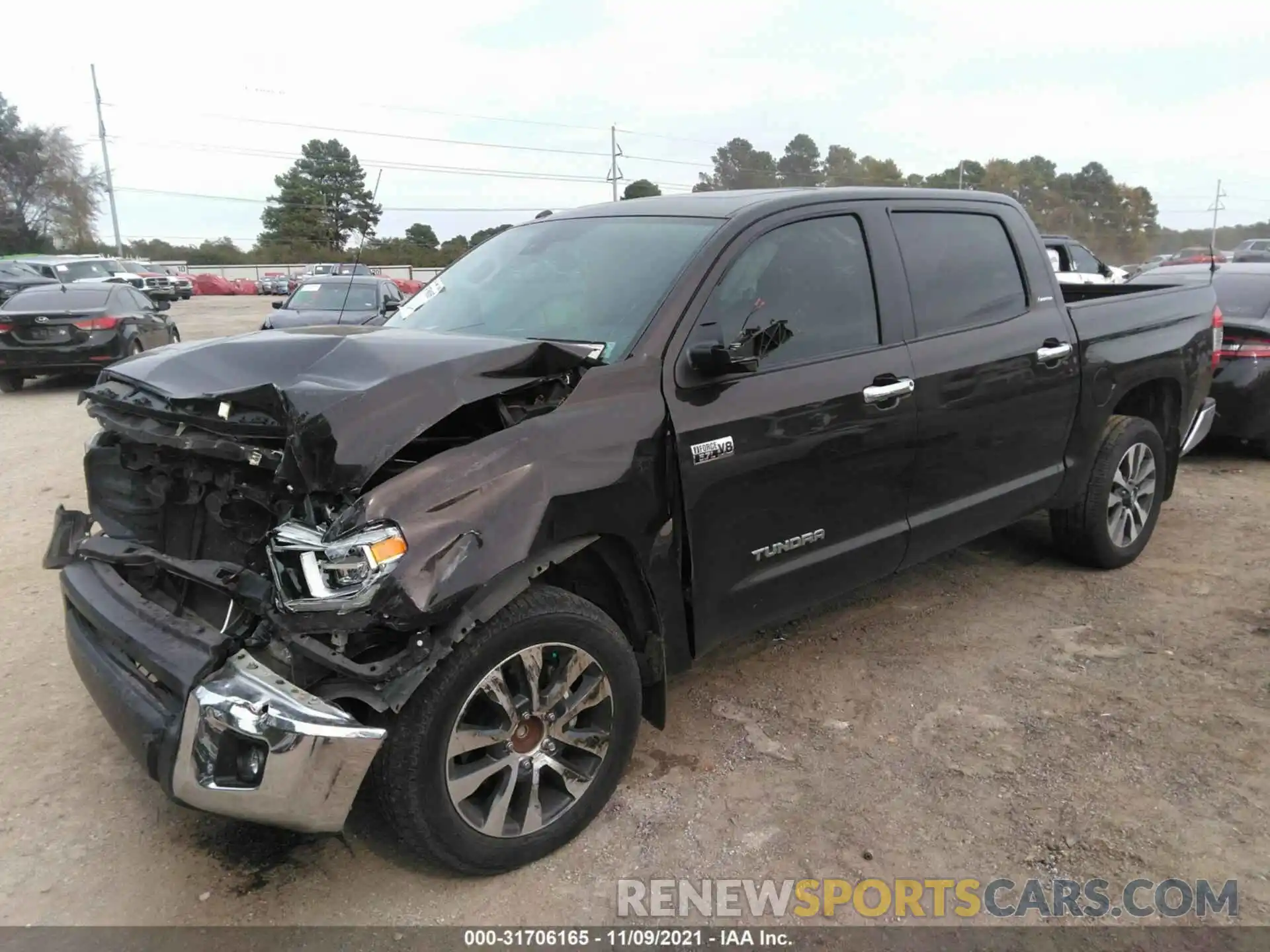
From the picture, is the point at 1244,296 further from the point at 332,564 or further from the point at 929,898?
the point at 332,564

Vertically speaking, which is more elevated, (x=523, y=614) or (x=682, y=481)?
(x=682, y=481)

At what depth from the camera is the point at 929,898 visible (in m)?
2.66

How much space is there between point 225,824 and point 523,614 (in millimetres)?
1325

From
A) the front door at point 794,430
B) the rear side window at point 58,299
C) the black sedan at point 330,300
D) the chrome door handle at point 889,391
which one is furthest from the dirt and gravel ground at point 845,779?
the rear side window at point 58,299

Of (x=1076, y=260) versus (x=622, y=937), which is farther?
(x=1076, y=260)

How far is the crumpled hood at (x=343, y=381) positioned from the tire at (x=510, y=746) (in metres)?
0.59

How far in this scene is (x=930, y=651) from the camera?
420 cm

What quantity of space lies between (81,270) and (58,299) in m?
18.5

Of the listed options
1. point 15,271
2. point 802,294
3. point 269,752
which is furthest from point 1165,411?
point 15,271

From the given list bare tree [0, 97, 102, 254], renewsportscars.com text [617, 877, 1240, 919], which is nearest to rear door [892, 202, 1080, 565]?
renewsportscars.com text [617, 877, 1240, 919]

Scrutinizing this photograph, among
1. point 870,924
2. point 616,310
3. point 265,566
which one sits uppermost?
point 616,310

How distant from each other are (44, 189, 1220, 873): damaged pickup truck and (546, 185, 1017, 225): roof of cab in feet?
0.07

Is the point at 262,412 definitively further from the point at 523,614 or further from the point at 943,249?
the point at 943,249

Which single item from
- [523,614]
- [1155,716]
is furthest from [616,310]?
[1155,716]
